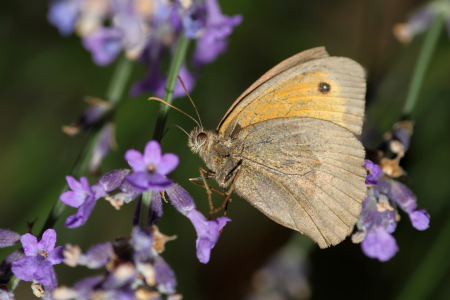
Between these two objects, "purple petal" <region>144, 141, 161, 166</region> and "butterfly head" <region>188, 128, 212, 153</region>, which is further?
"butterfly head" <region>188, 128, 212, 153</region>

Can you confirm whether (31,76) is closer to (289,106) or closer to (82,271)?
(82,271)

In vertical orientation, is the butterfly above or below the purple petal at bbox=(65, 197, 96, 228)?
above

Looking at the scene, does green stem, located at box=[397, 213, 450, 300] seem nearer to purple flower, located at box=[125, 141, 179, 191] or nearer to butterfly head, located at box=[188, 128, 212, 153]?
butterfly head, located at box=[188, 128, 212, 153]

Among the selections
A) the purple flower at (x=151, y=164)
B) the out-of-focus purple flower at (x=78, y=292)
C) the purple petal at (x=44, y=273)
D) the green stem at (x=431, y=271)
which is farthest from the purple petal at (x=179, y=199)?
the green stem at (x=431, y=271)

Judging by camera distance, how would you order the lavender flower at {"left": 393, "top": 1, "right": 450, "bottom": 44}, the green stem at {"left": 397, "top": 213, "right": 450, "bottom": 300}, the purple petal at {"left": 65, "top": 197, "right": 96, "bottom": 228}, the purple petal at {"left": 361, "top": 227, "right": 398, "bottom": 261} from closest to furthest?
1. the purple petal at {"left": 65, "top": 197, "right": 96, "bottom": 228}
2. the purple petal at {"left": 361, "top": 227, "right": 398, "bottom": 261}
3. the lavender flower at {"left": 393, "top": 1, "right": 450, "bottom": 44}
4. the green stem at {"left": 397, "top": 213, "right": 450, "bottom": 300}

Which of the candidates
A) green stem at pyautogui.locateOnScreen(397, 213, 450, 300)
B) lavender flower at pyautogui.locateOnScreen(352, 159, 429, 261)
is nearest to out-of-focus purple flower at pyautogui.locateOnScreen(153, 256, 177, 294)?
lavender flower at pyautogui.locateOnScreen(352, 159, 429, 261)

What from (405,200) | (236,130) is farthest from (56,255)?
(405,200)

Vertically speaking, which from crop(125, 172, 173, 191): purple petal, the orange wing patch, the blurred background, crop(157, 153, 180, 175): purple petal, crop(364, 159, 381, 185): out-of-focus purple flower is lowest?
the blurred background

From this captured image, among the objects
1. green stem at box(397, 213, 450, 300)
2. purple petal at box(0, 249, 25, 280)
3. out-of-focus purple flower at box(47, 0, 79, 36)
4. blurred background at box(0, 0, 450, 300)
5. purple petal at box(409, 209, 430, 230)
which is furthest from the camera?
blurred background at box(0, 0, 450, 300)
